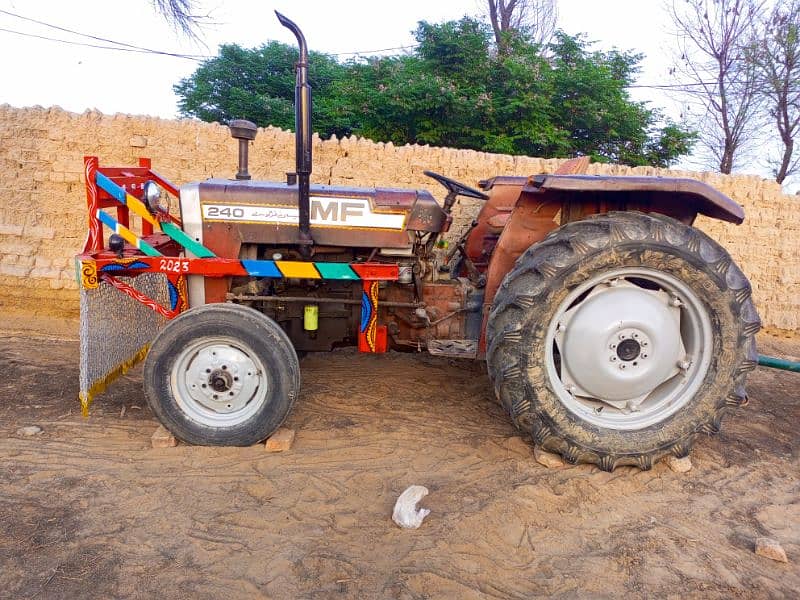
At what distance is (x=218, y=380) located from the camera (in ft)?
10.5

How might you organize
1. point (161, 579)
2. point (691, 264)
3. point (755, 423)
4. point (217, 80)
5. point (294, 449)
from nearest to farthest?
point (161, 579) → point (691, 264) → point (294, 449) → point (755, 423) → point (217, 80)

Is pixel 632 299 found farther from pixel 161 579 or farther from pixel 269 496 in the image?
pixel 161 579

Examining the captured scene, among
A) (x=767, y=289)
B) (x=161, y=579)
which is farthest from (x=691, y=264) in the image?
(x=767, y=289)

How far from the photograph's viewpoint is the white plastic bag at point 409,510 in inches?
103

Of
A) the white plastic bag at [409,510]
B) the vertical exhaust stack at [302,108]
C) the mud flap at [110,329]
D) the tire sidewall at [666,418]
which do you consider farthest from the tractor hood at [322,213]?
the white plastic bag at [409,510]

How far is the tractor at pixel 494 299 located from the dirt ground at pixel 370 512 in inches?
11.0

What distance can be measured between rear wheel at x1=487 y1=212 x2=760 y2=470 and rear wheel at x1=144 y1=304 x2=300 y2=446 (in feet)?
3.98

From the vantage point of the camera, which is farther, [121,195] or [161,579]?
[121,195]

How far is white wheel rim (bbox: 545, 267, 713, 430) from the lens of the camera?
3.15m

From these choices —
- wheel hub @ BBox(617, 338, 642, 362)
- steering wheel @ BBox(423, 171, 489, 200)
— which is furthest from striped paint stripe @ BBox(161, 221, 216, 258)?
wheel hub @ BBox(617, 338, 642, 362)

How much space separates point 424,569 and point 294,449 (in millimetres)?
1259

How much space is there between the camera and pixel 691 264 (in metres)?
3.05

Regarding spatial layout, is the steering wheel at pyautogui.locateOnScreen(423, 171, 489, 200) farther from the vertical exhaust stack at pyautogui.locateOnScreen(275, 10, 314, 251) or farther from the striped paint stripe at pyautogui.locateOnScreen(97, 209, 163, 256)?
the striped paint stripe at pyautogui.locateOnScreen(97, 209, 163, 256)

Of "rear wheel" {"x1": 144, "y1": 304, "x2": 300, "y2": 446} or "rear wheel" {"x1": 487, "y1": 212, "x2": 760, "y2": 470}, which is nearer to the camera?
"rear wheel" {"x1": 487, "y1": 212, "x2": 760, "y2": 470}
